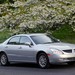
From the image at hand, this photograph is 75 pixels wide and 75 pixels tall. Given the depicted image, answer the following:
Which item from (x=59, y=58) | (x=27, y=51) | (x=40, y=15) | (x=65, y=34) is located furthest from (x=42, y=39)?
(x=65, y=34)

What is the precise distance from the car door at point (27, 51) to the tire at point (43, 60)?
30 centimetres

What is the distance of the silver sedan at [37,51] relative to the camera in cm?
1430

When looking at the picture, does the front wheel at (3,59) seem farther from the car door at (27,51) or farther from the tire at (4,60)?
the car door at (27,51)

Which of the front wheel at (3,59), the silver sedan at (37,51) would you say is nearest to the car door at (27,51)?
the silver sedan at (37,51)

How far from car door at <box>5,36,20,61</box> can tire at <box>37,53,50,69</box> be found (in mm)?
1422

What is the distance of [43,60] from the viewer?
14.6 metres

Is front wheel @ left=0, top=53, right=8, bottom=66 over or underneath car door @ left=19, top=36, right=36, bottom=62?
underneath

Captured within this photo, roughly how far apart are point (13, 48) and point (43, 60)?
81.3 inches

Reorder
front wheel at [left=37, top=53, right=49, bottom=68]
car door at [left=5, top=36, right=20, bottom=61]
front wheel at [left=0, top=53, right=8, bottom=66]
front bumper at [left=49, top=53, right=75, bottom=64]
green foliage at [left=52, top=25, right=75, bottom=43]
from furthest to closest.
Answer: green foliage at [left=52, top=25, right=75, bottom=43]
front wheel at [left=0, top=53, right=8, bottom=66]
car door at [left=5, top=36, right=20, bottom=61]
front wheel at [left=37, top=53, right=49, bottom=68]
front bumper at [left=49, top=53, right=75, bottom=64]

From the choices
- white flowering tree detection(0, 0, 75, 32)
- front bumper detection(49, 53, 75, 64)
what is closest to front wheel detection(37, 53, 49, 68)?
front bumper detection(49, 53, 75, 64)

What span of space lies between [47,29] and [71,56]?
10.2 meters

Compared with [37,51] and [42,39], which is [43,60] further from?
[42,39]

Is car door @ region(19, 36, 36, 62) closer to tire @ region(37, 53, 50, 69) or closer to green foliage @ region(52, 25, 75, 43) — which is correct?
tire @ region(37, 53, 50, 69)

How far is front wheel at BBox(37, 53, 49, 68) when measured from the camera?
14500 millimetres
